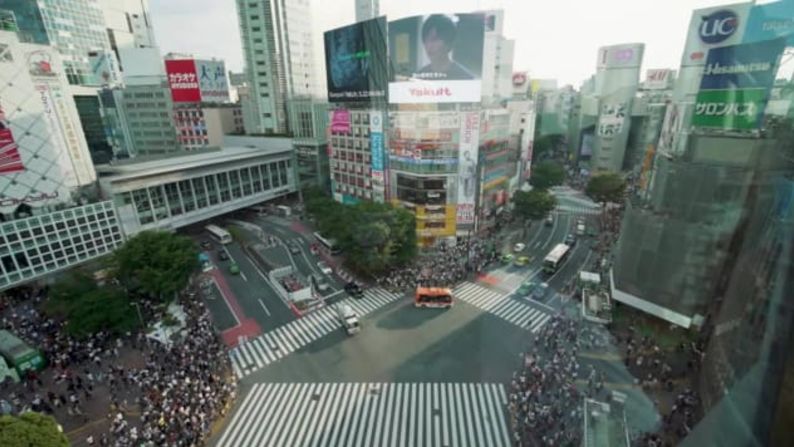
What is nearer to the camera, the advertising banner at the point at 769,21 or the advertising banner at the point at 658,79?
the advertising banner at the point at 769,21

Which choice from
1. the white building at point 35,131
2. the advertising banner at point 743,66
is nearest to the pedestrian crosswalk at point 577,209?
the advertising banner at point 743,66

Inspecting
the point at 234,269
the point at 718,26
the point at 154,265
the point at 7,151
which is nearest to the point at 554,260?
the point at 718,26

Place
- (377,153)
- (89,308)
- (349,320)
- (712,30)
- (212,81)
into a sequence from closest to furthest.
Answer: (89,308)
(349,320)
(712,30)
(377,153)
(212,81)

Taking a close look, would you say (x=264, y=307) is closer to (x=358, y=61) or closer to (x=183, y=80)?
(x=358, y=61)

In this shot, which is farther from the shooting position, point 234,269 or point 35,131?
point 234,269

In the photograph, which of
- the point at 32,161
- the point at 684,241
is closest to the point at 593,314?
the point at 684,241

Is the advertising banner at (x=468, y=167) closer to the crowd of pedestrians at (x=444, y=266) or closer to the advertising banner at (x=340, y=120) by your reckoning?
the crowd of pedestrians at (x=444, y=266)
